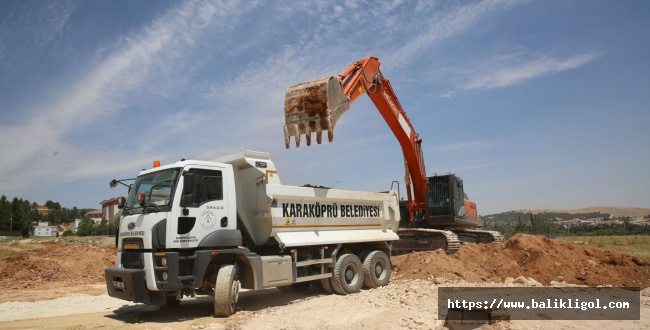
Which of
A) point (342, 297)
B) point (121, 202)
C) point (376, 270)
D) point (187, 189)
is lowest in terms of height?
point (342, 297)

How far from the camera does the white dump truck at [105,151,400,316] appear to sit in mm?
8164

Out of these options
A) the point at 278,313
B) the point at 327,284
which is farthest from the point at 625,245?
the point at 278,313

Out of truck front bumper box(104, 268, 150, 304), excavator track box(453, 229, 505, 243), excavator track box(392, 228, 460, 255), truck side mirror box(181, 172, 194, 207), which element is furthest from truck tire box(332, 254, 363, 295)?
excavator track box(453, 229, 505, 243)

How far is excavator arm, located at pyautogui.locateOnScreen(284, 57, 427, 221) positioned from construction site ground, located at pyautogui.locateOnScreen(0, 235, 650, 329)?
2896mm

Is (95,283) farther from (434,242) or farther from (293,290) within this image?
(434,242)

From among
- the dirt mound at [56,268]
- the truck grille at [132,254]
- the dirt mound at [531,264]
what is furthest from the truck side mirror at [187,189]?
the dirt mound at [56,268]

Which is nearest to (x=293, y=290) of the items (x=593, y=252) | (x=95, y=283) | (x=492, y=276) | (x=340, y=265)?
(x=340, y=265)

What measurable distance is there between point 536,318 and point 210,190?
20.1 feet

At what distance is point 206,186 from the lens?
29.0ft

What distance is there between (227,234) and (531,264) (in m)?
9.18

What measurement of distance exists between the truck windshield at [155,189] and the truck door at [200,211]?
0.22 m

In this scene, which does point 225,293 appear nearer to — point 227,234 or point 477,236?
point 227,234

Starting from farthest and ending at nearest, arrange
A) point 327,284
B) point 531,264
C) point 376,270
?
point 531,264 < point 376,270 < point 327,284

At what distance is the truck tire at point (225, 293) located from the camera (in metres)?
8.30
